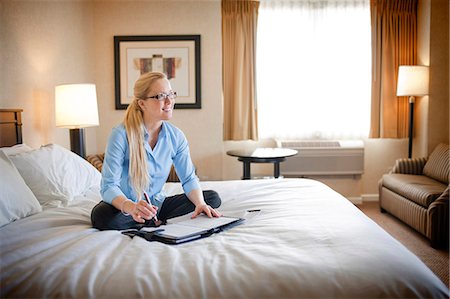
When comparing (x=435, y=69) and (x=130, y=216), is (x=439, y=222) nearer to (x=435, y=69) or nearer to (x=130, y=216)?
(x=435, y=69)

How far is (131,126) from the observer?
231 cm

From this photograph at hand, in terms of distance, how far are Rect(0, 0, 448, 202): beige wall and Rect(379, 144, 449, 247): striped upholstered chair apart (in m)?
0.60

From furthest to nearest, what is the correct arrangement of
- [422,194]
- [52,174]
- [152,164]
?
1. [422,194]
2. [52,174]
3. [152,164]

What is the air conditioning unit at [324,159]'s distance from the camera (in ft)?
17.0

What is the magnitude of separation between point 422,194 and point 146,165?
251 cm

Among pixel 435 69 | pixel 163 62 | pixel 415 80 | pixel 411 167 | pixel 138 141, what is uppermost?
pixel 163 62

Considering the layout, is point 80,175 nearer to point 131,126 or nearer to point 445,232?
point 131,126

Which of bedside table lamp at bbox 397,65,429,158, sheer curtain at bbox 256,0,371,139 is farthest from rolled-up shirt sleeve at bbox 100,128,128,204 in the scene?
bedside table lamp at bbox 397,65,429,158

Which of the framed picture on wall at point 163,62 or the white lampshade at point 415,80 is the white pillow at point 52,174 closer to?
the framed picture on wall at point 163,62

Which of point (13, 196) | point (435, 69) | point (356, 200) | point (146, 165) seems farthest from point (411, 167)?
point (13, 196)

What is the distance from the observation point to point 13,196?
7.05 ft

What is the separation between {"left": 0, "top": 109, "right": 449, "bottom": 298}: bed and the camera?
1438 millimetres

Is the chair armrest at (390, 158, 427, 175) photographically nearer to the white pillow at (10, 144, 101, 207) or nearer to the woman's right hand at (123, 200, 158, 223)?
the white pillow at (10, 144, 101, 207)

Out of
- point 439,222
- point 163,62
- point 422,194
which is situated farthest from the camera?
point 163,62
